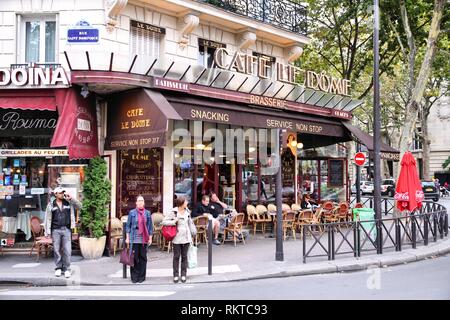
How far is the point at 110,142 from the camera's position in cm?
1184

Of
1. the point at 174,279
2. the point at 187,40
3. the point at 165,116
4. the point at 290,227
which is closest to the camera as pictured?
the point at 174,279

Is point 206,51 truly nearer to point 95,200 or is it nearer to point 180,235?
point 95,200

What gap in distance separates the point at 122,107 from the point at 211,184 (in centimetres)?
440

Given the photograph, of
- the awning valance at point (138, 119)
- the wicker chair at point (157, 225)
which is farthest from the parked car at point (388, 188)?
the awning valance at point (138, 119)

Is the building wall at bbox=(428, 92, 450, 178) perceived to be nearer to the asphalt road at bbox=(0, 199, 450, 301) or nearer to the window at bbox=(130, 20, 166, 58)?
the window at bbox=(130, 20, 166, 58)

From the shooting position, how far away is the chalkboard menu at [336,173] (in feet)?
64.7

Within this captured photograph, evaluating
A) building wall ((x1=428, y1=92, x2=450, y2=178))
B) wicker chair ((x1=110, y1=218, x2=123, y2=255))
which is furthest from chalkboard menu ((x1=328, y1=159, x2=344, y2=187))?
building wall ((x1=428, y1=92, x2=450, y2=178))

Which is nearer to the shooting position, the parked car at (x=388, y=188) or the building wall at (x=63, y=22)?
the building wall at (x=63, y=22)

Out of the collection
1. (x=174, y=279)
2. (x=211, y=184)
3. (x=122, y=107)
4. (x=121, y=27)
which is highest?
(x=121, y=27)

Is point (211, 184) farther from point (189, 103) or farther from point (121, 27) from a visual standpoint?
point (121, 27)

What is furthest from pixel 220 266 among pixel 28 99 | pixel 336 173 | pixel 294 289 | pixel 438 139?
pixel 438 139

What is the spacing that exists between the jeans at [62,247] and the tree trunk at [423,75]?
12111mm

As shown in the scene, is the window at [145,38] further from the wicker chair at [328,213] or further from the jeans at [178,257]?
the wicker chair at [328,213]
